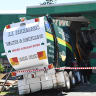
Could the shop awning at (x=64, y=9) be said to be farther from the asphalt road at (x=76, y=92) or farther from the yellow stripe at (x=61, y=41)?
the asphalt road at (x=76, y=92)

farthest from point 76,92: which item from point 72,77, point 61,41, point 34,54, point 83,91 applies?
point 34,54

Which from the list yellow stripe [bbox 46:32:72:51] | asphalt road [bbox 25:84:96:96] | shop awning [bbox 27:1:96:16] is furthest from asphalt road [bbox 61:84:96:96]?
shop awning [bbox 27:1:96:16]

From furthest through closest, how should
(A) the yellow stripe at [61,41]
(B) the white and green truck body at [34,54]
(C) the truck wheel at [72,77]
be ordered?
(C) the truck wheel at [72,77] < (A) the yellow stripe at [61,41] < (B) the white and green truck body at [34,54]

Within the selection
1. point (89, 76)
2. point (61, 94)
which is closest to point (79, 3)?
point (89, 76)

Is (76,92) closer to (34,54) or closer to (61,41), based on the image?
(61,41)

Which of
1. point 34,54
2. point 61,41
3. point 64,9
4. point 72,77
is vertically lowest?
point 72,77

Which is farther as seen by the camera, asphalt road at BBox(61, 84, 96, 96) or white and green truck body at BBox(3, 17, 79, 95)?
asphalt road at BBox(61, 84, 96, 96)

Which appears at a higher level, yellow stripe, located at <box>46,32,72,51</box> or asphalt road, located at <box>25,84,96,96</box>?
yellow stripe, located at <box>46,32,72,51</box>

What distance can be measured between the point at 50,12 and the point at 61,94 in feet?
19.4

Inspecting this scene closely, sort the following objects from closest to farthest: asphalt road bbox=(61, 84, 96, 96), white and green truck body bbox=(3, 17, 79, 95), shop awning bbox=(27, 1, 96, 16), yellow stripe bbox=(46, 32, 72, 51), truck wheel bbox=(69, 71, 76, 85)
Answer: white and green truck body bbox=(3, 17, 79, 95) < yellow stripe bbox=(46, 32, 72, 51) < asphalt road bbox=(61, 84, 96, 96) < truck wheel bbox=(69, 71, 76, 85) < shop awning bbox=(27, 1, 96, 16)

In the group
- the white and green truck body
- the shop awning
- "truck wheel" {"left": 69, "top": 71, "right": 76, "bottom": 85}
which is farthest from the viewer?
the shop awning

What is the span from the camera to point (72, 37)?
15.0 m

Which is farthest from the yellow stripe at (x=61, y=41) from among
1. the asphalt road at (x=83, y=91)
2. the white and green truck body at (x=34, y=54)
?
the asphalt road at (x=83, y=91)

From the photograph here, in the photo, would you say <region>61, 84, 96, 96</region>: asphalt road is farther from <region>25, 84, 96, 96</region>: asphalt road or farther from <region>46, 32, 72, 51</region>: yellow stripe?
<region>46, 32, 72, 51</region>: yellow stripe
